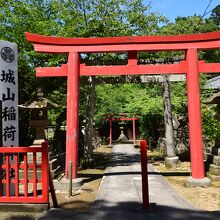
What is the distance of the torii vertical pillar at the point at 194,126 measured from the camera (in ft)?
31.0

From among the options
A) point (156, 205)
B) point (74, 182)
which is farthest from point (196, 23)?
point (156, 205)

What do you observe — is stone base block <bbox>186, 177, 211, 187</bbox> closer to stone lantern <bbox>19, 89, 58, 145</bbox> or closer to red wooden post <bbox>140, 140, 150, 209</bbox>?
red wooden post <bbox>140, 140, 150, 209</bbox>

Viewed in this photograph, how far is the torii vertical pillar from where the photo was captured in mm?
9461

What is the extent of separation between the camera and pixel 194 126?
31.6 ft

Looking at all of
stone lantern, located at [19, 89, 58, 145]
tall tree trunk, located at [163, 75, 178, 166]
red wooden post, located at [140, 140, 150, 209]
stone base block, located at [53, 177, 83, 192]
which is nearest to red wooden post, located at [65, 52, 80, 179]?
stone base block, located at [53, 177, 83, 192]

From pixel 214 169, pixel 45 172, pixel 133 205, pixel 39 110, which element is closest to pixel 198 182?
pixel 214 169

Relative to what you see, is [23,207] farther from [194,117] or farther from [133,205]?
[194,117]

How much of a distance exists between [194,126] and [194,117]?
0.88 ft

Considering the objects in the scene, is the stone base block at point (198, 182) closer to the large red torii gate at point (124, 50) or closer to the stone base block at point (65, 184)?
the large red torii gate at point (124, 50)

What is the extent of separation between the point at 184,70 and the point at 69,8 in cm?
619

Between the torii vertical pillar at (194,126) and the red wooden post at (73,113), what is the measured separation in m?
3.39

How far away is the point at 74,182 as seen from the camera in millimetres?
9406

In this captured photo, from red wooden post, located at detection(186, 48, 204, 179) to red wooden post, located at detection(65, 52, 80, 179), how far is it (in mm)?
3410

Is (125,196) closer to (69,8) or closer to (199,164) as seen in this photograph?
(199,164)
